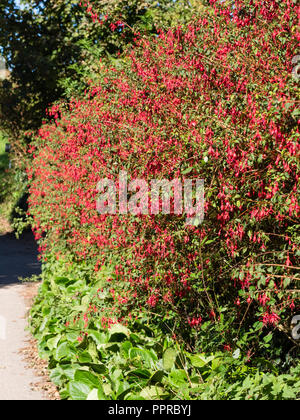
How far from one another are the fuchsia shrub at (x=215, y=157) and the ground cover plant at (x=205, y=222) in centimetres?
2

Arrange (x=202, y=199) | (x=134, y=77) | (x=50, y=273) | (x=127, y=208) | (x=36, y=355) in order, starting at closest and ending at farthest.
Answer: (x=202, y=199) → (x=127, y=208) → (x=134, y=77) → (x=36, y=355) → (x=50, y=273)

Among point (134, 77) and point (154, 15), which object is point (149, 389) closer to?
point (134, 77)

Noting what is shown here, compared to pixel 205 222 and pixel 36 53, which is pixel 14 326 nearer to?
pixel 205 222

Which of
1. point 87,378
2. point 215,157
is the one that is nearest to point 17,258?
point 87,378

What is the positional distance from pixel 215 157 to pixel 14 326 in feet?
16.1

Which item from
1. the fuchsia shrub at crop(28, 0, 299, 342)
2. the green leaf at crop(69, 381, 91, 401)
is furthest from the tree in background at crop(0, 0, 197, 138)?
the green leaf at crop(69, 381, 91, 401)

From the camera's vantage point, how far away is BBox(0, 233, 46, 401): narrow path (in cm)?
517

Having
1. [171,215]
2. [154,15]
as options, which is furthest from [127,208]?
[154,15]

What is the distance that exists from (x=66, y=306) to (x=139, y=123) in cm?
287

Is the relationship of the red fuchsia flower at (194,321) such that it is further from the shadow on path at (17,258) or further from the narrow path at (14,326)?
the shadow on path at (17,258)

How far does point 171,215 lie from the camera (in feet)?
13.7

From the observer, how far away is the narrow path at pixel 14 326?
5.17 meters

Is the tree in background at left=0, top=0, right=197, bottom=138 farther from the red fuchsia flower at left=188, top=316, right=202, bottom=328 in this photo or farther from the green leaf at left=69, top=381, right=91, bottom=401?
the green leaf at left=69, top=381, right=91, bottom=401

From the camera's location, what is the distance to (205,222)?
3.93m
